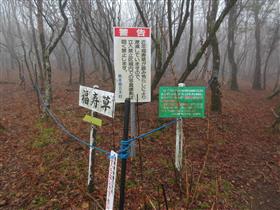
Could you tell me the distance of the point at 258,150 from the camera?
18.1 feet

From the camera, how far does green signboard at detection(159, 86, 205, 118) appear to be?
3.29m

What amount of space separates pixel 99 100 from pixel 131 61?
4.04 feet

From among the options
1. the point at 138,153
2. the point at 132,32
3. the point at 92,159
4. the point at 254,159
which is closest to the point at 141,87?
the point at 132,32

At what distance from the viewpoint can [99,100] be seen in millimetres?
2781

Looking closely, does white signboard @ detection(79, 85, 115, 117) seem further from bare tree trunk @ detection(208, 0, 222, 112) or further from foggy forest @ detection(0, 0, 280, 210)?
bare tree trunk @ detection(208, 0, 222, 112)

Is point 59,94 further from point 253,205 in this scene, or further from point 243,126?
point 253,205

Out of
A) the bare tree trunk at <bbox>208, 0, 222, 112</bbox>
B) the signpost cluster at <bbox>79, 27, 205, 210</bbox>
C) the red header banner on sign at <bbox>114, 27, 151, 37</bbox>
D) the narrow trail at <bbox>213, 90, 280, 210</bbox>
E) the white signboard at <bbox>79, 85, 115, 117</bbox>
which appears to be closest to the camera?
the white signboard at <bbox>79, 85, 115, 117</bbox>

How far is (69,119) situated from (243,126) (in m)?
6.43

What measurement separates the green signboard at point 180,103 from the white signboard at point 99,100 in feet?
3.33

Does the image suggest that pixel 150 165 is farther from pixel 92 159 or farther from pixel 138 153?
pixel 92 159

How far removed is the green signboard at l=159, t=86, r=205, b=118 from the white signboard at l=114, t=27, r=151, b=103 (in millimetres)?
579

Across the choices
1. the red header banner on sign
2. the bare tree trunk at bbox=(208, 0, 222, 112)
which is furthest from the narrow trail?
the red header banner on sign

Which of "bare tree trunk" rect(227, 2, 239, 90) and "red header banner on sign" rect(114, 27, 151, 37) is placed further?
"bare tree trunk" rect(227, 2, 239, 90)

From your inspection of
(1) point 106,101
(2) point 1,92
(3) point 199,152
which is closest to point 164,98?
(1) point 106,101
